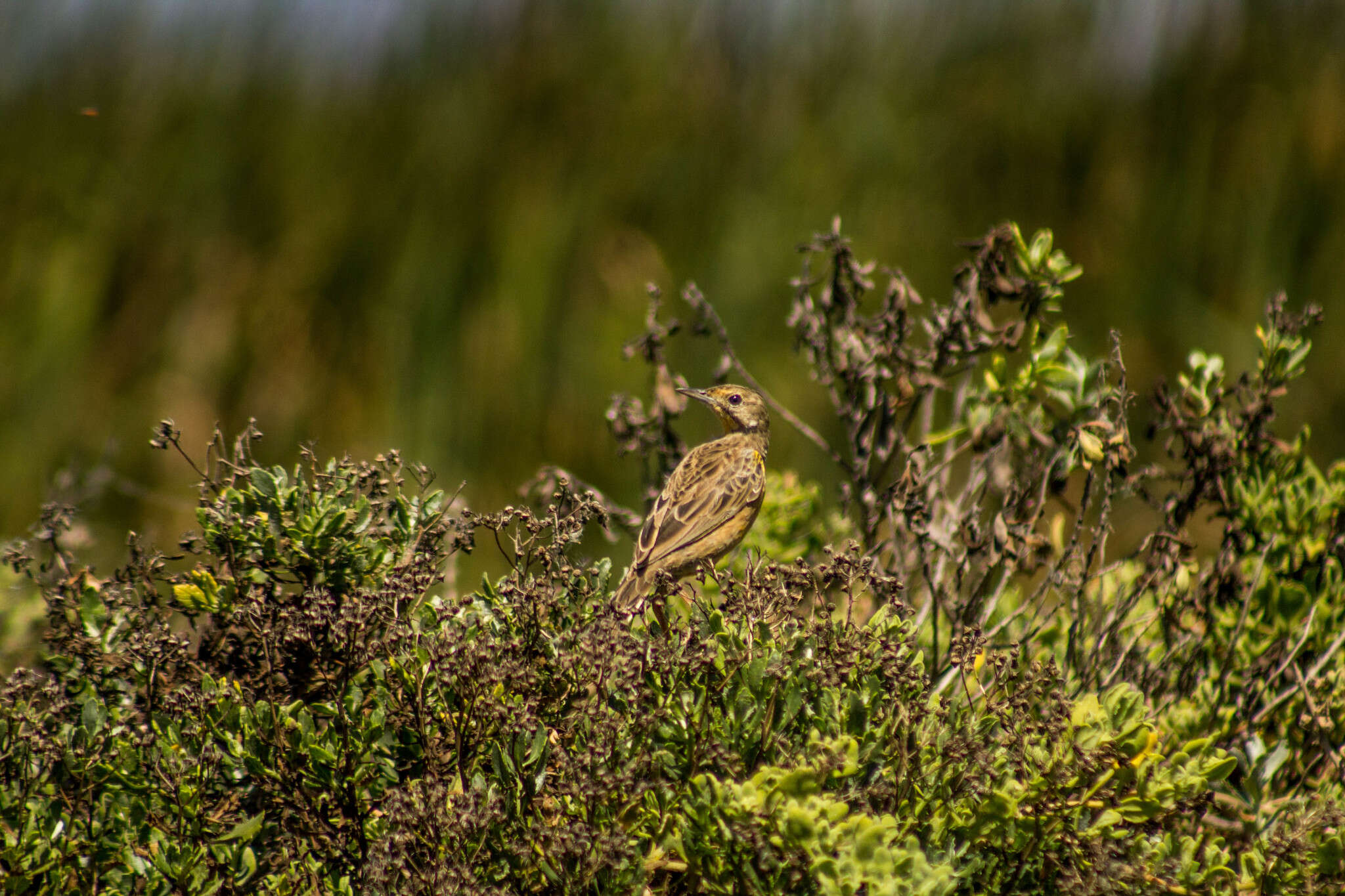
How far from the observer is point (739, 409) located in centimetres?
559

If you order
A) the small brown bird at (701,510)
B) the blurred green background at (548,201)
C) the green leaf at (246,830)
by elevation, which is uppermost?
the blurred green background at (548,201)

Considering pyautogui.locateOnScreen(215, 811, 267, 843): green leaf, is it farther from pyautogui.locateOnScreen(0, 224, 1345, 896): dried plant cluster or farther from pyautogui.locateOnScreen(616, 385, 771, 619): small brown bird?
pyautogui.locateOnScreen(616, 385, 771, 619): small brown bird

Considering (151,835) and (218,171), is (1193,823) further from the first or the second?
(218,171)

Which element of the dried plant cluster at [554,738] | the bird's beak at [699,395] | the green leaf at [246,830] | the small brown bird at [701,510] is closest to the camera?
the dried plant cluster at [554,738]

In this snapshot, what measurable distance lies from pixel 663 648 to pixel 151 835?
3.84 ft

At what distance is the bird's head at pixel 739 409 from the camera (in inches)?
214

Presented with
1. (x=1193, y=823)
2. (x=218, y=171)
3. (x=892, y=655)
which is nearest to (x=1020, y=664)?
(x=1193, y=823)

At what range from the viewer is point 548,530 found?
2736mm

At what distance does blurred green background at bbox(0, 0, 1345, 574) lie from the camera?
7.38m

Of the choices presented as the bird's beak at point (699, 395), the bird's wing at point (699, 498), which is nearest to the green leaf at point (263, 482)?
the bird's wing at point (699, 498)

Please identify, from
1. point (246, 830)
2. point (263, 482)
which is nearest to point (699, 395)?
point (263, 482)

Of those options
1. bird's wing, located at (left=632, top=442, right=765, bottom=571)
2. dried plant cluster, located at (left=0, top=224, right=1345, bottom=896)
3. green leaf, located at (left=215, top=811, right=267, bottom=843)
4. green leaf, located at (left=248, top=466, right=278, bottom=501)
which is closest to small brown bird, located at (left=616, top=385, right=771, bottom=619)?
bird's wing, located at (left=632, top=442, right=765, bottom=571)

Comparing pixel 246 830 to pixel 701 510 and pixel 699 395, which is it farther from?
pixel 699 395

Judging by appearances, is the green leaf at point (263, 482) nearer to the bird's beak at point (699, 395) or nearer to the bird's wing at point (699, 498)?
the bird's wing at point (699, 498)
